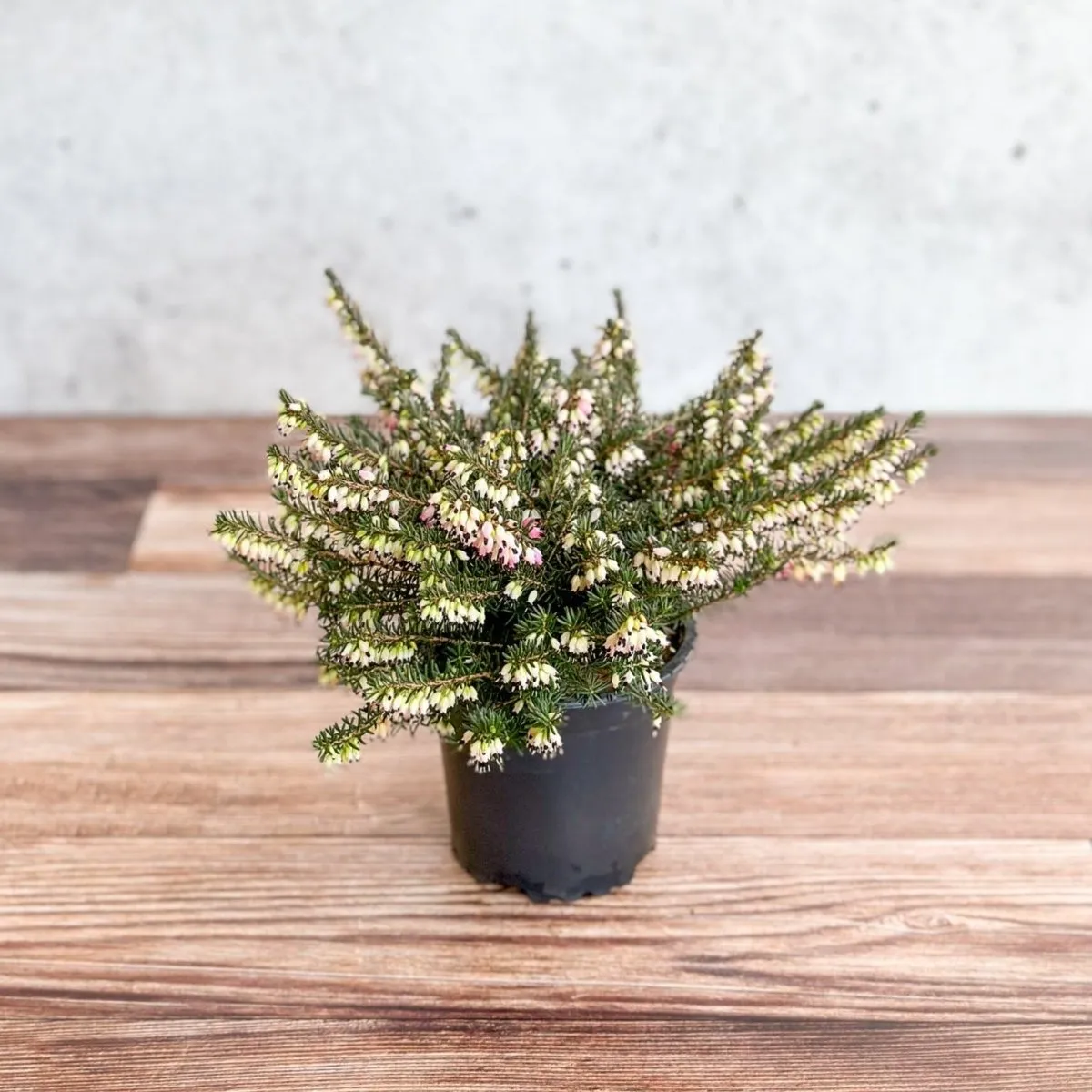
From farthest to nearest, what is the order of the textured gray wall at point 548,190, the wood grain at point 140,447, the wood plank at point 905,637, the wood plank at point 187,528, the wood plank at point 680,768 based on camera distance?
1. the wood grain at point 140,447
2. the textured gray wall at point 548,190
3. the wood plank at point 187,528
4. the wood plank at point 905,637
5. the wood plank at point 680,768

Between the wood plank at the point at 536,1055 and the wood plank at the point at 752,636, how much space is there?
1.49 ft

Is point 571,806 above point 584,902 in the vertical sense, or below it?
above

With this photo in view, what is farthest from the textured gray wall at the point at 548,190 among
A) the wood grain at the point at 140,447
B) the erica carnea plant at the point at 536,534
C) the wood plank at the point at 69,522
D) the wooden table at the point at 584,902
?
the erica carnea plant at the point at 536,534

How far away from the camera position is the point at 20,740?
1262 mm

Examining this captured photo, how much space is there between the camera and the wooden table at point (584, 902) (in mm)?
948

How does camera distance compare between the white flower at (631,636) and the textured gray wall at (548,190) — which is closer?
the white flower at (631,636)

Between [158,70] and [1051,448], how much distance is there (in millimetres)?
1394

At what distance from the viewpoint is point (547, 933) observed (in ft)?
3.43

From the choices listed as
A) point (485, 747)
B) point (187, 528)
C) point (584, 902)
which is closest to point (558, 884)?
point (584, 902)

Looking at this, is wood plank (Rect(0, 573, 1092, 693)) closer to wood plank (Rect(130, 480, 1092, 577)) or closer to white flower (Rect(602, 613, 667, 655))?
wood plank (Rect(130, 480, 1092, 577))

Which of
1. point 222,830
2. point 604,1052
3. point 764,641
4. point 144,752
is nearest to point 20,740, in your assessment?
point 144,752

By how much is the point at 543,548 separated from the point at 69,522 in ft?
3.28

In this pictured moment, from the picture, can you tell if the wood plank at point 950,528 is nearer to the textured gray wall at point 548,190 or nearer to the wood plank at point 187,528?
the wood plank at point 187,528

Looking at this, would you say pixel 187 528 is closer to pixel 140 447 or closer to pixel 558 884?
pixel 140 447
